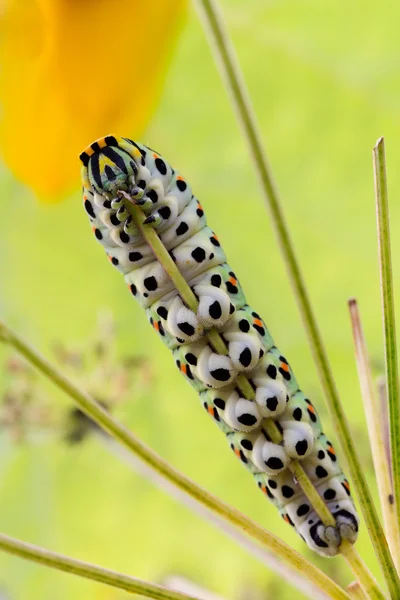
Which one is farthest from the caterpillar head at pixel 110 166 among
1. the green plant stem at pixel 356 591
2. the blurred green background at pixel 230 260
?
the blurred green background at pixel 230 260

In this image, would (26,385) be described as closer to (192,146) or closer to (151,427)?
(151,427)

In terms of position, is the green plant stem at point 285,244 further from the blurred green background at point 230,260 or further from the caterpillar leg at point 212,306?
the blurred green background at point 230,260

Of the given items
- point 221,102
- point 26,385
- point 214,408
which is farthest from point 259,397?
point 221,102

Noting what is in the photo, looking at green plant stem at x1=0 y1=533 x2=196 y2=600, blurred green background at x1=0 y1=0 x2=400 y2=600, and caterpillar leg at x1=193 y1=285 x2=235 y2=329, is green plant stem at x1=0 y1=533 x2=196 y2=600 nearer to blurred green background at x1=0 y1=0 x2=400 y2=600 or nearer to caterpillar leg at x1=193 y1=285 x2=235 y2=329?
caterpillar leg at x1=193 y1=285 x2=235 y2=329

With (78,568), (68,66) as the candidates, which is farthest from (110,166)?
(68,66)

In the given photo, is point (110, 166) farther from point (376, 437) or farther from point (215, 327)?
point (376, 437)

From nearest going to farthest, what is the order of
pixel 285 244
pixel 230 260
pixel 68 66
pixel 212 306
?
→ pixel 285 244
pixel 212 306
pixel 68 66
pixel 230 260
